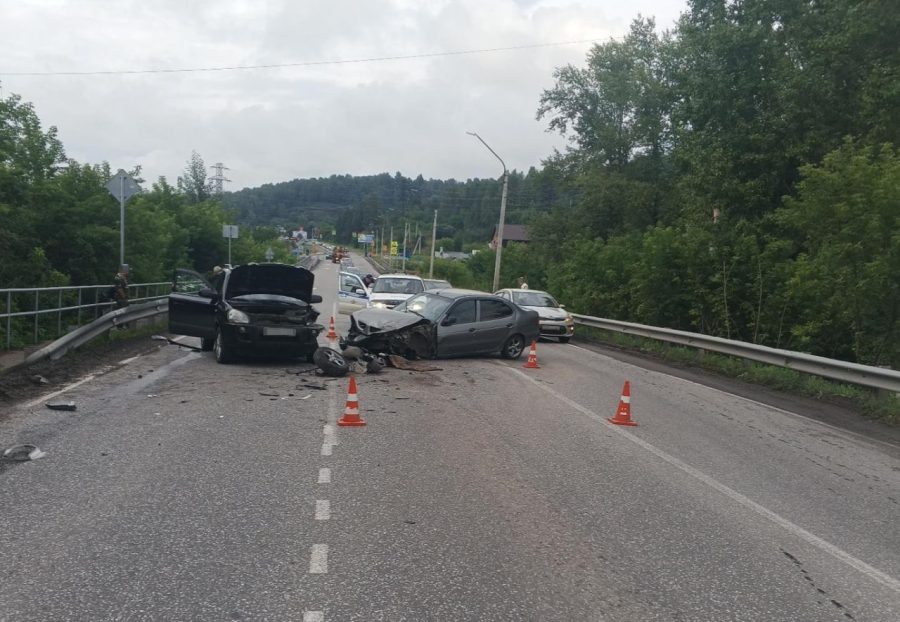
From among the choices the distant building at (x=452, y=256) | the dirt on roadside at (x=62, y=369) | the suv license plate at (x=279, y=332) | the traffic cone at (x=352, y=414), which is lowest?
the dirt on roadside at (x=62, y=369)

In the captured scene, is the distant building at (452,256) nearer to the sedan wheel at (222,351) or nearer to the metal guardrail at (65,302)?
the metal guardrail at (65,302)

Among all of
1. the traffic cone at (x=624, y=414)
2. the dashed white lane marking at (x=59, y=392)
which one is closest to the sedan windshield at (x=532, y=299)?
the traffic cone at (x=624, y=414)

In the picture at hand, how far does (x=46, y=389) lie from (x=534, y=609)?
28.7 ft

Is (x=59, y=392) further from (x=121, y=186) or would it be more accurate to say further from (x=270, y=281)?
(x=121, y=186)

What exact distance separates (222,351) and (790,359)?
403 inches

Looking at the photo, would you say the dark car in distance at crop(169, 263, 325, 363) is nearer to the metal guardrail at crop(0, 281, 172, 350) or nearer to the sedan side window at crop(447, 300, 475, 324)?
the metal guardrail at crop(0, 281, 172, 350)

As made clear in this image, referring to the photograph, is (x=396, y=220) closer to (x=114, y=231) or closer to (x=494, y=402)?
(x=114, y=231)

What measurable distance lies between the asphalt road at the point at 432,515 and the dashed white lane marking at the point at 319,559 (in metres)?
0.02

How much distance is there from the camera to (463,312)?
633 inches

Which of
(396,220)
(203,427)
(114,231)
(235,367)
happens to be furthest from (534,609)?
(396,220)

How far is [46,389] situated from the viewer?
418 inches

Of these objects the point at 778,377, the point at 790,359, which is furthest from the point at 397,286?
the point at 790,359

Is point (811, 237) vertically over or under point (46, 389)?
over

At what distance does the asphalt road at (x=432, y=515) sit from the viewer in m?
4.29
